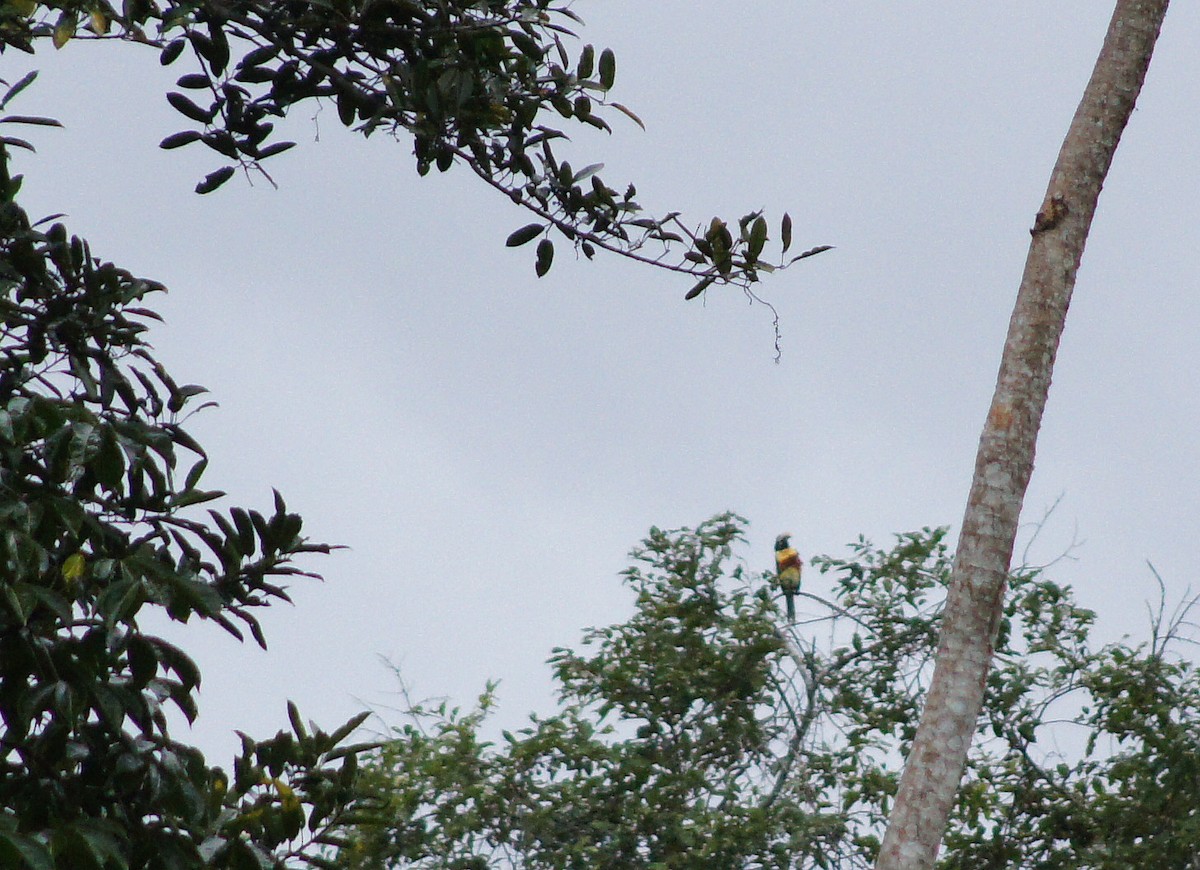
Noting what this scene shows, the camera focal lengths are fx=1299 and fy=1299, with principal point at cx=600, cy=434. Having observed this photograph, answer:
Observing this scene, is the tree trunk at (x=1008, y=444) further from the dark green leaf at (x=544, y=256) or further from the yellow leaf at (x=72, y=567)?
the yellow leaf at (x=72, y=567)

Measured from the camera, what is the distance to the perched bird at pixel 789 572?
332 inches

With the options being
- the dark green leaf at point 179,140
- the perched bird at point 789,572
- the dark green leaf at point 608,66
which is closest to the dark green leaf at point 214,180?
the dark green leaf at point 179,140

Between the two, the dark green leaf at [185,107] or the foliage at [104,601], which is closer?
the foliage at [104,601]

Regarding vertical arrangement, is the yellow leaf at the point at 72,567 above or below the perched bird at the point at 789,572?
below

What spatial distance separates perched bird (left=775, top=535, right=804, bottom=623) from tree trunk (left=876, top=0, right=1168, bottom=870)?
406 centimetres

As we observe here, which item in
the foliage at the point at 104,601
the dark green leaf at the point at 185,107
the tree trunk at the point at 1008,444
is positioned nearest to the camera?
the foliage at the point at 104,601

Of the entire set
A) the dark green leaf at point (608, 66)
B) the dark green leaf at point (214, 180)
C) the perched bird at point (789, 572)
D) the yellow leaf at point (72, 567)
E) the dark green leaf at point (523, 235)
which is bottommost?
the yellow leaf at point (72, 567)

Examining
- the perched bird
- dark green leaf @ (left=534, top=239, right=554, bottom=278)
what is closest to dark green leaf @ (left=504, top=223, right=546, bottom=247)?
dark green leaf @ (left=534, top=239, right=554, bottom=278)

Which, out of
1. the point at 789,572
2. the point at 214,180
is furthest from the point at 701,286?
the point at 789,572

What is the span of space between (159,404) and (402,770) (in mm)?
5449

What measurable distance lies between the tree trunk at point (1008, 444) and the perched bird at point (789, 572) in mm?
4064

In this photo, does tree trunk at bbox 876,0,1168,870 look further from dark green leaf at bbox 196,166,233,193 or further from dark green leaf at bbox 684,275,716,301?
dark green leaf at bbox 196,166,233,193

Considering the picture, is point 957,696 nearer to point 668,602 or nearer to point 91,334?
point 91,334

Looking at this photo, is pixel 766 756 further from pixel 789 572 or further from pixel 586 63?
pixel 586 63
